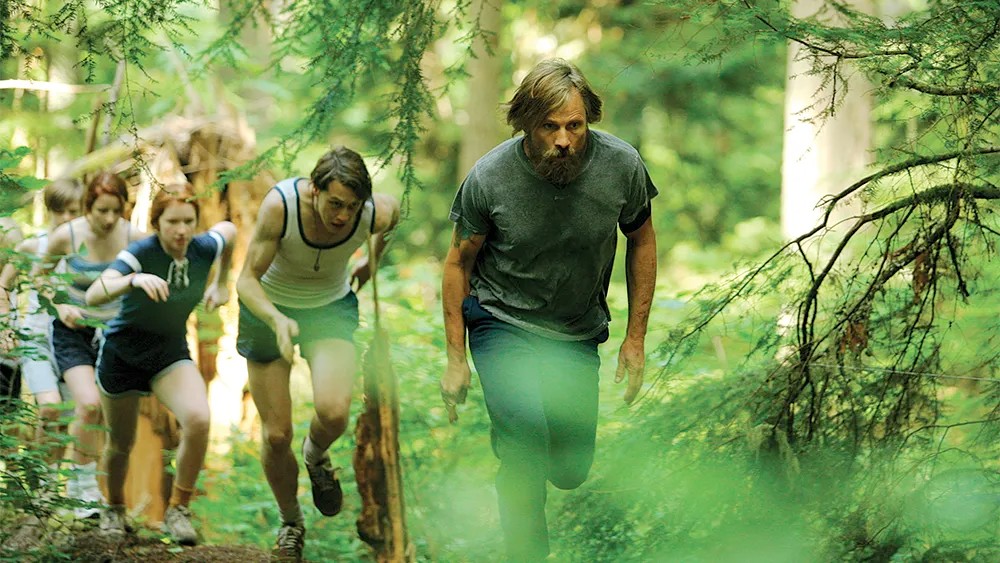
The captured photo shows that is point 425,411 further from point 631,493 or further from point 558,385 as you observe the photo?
point 558,385

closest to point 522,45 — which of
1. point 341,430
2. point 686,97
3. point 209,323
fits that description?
point 686,97

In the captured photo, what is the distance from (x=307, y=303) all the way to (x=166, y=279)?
1.01 metres

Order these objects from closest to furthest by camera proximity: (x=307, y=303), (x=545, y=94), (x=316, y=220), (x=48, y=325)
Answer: (x=545, y=94) → (x=316, y=220) → (x=307, y=303) → (x=48, y=325)

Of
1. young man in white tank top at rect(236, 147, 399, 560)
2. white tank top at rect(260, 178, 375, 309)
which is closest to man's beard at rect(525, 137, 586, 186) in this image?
young man in white tank top at rect(236, 147, 399, 560)

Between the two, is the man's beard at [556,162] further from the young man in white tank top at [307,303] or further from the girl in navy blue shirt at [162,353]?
the girl in navy blue shirt at [162,353]

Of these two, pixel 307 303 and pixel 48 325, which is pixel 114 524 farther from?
pixel 307 303

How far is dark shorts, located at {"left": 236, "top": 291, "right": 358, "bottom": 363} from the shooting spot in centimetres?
→ 603

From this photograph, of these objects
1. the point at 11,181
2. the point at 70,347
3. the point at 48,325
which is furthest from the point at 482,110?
→ the point at 11,181

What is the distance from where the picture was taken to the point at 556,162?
4.56 m

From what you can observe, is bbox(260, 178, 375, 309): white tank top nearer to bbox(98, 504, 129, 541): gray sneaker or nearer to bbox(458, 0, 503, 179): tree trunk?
bbox(98, 504, 129, 541): gray sneaker

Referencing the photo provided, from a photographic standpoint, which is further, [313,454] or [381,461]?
[381,461]

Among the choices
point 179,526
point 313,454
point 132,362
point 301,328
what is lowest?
point 179,526

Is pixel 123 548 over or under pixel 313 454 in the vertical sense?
under

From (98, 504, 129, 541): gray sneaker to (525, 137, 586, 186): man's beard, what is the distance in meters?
3.50
